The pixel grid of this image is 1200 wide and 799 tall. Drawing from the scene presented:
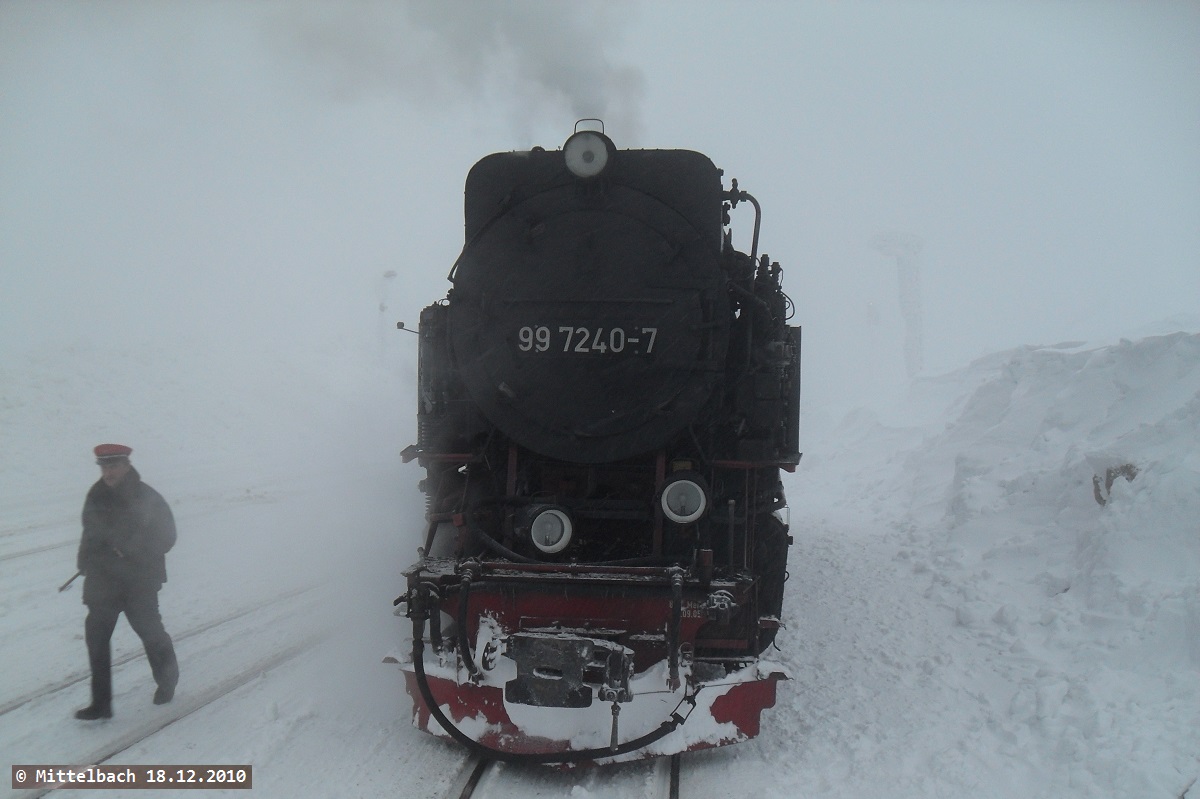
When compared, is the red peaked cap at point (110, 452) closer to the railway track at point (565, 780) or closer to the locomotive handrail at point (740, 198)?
the railway track at point (565, 780)

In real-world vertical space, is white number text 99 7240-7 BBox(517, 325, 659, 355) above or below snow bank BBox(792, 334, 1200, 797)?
above

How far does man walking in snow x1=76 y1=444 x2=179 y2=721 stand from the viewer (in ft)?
14.7

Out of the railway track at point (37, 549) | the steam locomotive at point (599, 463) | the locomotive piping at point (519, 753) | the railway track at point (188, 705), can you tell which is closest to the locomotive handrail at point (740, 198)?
the steam locomotive at point (599, 463)

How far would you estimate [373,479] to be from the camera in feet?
49.5

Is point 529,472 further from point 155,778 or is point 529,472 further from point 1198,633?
point 1198,633

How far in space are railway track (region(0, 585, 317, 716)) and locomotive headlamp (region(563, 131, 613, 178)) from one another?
4.42 meters

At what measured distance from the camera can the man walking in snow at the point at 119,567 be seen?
4.48m

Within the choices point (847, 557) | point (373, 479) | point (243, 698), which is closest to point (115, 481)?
point (243, 698)

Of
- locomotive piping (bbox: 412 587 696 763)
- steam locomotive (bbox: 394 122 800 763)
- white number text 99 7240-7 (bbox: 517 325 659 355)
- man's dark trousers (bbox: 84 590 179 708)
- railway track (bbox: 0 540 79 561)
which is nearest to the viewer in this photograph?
locomotive piping (bbox: 412 587 696 763)

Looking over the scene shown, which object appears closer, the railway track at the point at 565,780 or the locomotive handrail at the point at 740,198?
the railway track at the point at 565,780

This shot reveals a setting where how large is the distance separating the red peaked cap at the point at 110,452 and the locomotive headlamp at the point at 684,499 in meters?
3.03

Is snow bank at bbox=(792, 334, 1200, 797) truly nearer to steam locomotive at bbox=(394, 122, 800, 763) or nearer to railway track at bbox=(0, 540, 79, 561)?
steam locomotive at bbox=(394, 122, 800, 763)

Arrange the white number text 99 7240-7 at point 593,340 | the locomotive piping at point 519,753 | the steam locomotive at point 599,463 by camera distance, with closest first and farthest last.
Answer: the locomotive piping at point 519,753 → the steam locomotive at point 599,463 → the white number text 99 7240-7 at point 593,340

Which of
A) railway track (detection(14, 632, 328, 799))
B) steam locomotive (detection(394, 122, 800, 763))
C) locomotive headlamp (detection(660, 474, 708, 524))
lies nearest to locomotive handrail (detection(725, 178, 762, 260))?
steam locomotive (detection(394, 122, 800, 763))
